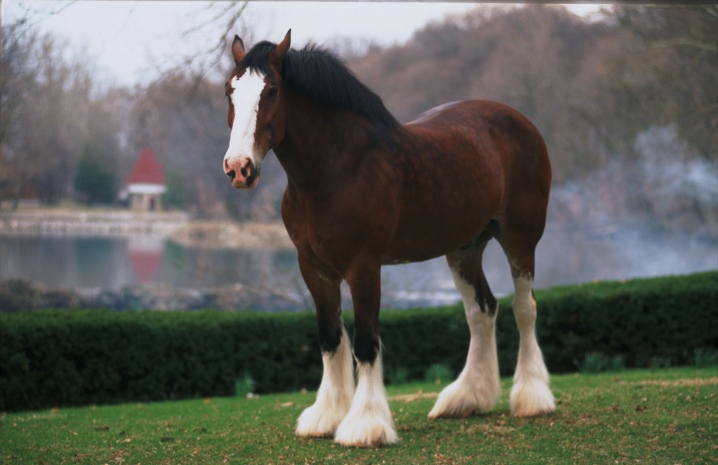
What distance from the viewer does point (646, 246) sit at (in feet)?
47.0

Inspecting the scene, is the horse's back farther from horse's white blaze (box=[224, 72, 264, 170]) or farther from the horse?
horse's white blaze (box=[224, 72, 264, 170])

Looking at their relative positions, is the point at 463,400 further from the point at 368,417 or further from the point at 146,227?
the point at 146,227

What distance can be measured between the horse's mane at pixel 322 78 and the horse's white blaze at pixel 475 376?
1502mm

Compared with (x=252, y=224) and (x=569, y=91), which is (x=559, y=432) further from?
(x=569, y=91)

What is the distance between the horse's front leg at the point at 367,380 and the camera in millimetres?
4047

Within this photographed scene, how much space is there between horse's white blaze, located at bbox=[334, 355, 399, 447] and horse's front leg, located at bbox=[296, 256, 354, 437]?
0.77 feet

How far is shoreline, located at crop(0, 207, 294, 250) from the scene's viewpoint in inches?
432

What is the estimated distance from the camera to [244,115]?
12.0 feet

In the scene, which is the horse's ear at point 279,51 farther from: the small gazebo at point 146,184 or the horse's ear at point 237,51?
the small gazebo at point 146,184

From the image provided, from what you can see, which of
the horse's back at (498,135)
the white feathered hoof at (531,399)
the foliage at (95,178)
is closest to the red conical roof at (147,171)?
the foliage at (95,178)

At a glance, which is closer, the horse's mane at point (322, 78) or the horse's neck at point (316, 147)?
the horse's mane at point (322, 78)

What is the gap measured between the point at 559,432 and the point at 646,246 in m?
10.8

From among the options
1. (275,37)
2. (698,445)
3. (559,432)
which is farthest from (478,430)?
(275,37)

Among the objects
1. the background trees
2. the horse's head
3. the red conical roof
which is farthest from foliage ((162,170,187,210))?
the horse's head
